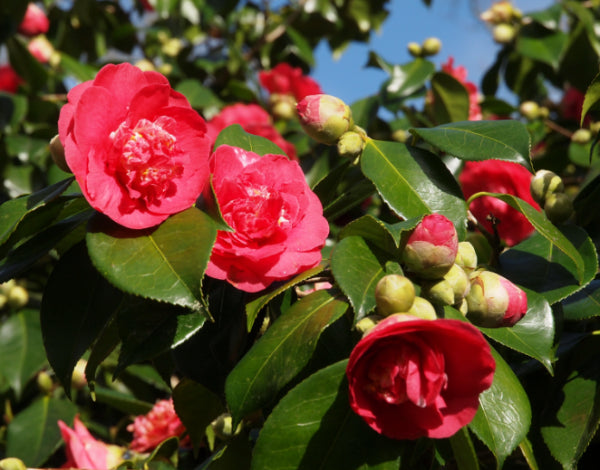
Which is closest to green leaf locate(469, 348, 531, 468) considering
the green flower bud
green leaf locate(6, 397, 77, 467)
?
the green flower bud

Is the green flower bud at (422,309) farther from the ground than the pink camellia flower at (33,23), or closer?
farther from the ground

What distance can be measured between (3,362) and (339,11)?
1711 millimetres

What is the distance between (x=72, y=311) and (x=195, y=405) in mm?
219

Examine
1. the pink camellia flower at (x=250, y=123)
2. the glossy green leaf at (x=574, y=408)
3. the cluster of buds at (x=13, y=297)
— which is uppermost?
the glossy green leaf at (x=574, y=408)

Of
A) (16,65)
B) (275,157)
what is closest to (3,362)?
(16,65)

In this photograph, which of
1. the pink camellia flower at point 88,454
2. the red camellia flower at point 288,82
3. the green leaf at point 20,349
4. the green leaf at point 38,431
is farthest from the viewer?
the red camellia flower at point 288,82

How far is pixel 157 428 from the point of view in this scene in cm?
112

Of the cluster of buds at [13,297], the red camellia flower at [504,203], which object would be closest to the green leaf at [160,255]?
the red camellia flower at [504,203]

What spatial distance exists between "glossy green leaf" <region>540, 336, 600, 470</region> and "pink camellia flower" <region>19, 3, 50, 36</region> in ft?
7.11

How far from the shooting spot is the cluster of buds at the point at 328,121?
86 cm

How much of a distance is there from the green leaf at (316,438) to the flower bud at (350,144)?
1.10 feet

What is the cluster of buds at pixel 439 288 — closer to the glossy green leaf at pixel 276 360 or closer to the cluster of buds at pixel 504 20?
the glossy green leaf at pixel 276 360

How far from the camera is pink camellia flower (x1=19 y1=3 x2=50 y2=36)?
2453 mm

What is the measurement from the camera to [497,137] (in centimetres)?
85
